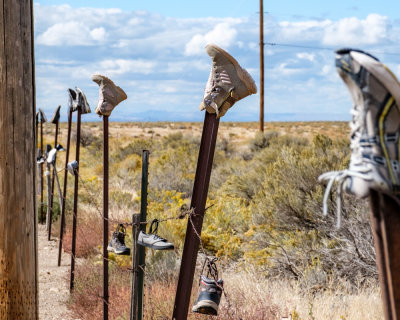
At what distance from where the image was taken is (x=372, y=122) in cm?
195

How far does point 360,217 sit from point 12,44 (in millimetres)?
4278

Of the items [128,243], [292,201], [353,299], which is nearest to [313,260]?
[353,299]

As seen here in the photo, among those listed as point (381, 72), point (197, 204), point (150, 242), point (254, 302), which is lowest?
point (254, 302)

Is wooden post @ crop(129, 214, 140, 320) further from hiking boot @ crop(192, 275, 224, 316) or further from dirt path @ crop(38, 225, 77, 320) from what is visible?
dirt path @ crop(38, 225, 77, 320)

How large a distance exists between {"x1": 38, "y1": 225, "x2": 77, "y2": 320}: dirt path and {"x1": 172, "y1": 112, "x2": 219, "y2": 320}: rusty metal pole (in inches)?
114

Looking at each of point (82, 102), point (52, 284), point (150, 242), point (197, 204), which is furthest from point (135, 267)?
point (52, 284)

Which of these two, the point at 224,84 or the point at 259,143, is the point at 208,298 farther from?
the point at 259,143

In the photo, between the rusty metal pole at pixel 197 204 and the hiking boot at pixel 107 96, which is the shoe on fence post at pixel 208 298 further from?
the hiking boot at pixel 107 96

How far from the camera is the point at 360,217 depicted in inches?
277

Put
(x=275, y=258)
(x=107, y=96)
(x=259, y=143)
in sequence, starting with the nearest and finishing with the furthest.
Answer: (x=107, y=96) < (x=275, y=258) < (x=259, y=143)

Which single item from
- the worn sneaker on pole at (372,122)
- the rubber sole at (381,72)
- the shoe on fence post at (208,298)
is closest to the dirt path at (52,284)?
the shoe on fence post at (208,298)

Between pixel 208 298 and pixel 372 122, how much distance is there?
83.4 inches

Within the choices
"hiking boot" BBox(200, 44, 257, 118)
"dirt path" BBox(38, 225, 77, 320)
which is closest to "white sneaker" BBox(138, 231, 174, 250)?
"hiking boot" BBox(200, 44, 257, 118)

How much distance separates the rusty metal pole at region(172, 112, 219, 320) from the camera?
13.2 ft
